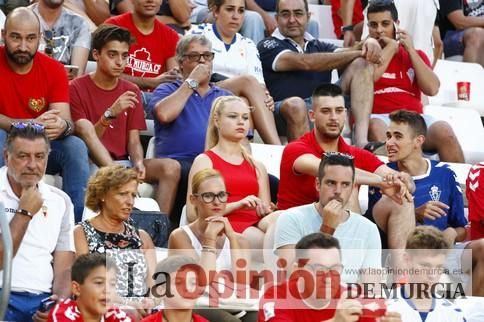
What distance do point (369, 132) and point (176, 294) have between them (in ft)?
12.2

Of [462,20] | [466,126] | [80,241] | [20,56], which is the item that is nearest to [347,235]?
[80,241]

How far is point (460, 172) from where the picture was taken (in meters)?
10.1

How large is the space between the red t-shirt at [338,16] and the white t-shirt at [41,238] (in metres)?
5.04

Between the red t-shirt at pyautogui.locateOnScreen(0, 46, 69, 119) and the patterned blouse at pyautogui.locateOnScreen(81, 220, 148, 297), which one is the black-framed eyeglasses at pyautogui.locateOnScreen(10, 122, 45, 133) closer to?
the patterned blouse at pyautogui.locateOnScreen(81, 220, 148, 297)

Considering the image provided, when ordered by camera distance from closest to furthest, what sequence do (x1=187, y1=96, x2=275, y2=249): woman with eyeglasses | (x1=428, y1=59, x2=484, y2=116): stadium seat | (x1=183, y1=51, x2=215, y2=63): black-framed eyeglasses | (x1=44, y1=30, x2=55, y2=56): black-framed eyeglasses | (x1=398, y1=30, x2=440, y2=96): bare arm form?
(x1=187, y1=96, x2=275, y2=249): woman with eyeglasses
(x1=183, y1=51, x2=215, y2=63): black-framed eyeglasses
(x1=44, y1=30, x2=55, y2=56): black-framed eyeglasses
(x1=398, y1=30, x2=440, y2=96): bare arm
(x1=428, y1=59, x2=484, y2=116): stadium seat

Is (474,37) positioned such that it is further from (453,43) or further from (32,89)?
(32,89)

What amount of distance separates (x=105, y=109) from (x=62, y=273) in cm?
186

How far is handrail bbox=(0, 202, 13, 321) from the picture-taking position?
22.6ft

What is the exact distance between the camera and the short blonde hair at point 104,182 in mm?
7723

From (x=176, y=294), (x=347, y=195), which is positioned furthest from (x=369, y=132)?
(x=176, y=294)

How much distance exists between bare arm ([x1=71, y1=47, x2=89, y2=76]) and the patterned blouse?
2.49m

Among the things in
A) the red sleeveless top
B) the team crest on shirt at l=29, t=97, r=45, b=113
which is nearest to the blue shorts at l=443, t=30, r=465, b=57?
the red sleeveless top

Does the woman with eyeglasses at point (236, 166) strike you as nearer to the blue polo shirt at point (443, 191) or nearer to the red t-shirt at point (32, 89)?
the blue polo shirt at point (443, 191)

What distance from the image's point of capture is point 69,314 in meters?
6.98
